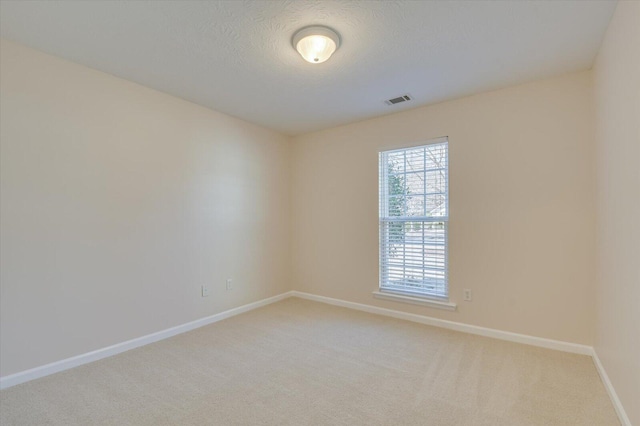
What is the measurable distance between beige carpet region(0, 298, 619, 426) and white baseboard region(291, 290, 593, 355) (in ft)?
0.28

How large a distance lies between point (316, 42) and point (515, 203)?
2.31 meters

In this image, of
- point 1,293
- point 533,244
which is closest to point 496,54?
point 533,244

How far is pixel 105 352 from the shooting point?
103 inches

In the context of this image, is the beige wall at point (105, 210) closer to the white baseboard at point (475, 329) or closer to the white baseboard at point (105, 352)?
the white baseboard at point (105, 352)

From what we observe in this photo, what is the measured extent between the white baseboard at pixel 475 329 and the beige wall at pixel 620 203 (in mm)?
279

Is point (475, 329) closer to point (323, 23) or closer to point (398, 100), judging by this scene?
point (398, 100)

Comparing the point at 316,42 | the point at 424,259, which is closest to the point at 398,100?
the point at 316,42

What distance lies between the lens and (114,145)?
2701mm

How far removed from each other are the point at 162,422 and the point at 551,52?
3.68m

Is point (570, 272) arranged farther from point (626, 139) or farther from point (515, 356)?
point (626, 139)

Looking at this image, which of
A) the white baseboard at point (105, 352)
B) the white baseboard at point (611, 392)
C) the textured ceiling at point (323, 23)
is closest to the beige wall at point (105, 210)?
the white baseboard at point (105, 352)

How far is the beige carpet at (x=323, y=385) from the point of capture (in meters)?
1.82

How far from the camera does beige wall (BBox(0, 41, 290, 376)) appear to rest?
7.24 ft

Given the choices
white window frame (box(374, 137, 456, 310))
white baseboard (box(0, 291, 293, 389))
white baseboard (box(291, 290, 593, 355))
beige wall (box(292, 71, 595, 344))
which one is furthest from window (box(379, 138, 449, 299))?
white baseboard (box(0, 291, 293, 389))
